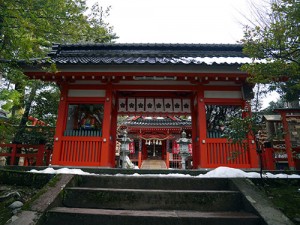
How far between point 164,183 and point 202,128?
3.66 metres

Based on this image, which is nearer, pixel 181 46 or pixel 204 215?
pixel 204 215

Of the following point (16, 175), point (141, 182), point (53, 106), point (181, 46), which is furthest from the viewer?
point (181, 46)

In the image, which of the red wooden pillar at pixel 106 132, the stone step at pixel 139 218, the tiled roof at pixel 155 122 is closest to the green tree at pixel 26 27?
the stone step at pixel 139 218

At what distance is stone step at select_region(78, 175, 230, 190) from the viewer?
4105 millimetres

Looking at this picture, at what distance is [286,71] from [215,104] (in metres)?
3.94

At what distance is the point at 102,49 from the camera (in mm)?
10758

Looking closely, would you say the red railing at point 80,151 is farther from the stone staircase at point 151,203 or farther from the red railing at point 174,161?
the red railing at point 174,161

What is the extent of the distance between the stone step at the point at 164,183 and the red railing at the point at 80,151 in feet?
9.86

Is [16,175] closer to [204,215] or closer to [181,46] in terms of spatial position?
[204,215]

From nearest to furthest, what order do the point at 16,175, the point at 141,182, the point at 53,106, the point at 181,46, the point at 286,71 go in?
the point at 286,71
the point at 141,182
the point at 16,175
the point at 53,106
the point at 181,46

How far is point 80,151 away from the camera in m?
7.20

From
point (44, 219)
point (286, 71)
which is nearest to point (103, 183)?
point (44, 219)

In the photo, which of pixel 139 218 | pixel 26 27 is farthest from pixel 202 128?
pixel 26 27

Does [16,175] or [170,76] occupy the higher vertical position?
[170,76]
